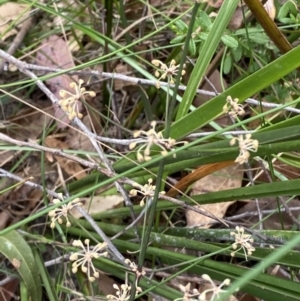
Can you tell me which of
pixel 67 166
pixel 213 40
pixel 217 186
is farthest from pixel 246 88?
pixel 67 166

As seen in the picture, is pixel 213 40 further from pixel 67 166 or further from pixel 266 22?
pixel 67 166

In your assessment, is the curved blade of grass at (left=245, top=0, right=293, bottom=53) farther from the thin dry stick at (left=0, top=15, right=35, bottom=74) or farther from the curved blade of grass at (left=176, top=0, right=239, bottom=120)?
the thin dry stick at (left=0, top=15, right=35, bottom=74)

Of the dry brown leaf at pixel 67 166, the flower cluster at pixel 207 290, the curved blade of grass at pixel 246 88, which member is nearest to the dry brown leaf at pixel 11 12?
the dry brown leaf at pixel 67 166

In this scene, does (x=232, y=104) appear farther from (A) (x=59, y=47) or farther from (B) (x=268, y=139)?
(A) (x=59, y=47)

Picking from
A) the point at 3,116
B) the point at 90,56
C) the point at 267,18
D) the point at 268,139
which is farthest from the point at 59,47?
the point at 268,139

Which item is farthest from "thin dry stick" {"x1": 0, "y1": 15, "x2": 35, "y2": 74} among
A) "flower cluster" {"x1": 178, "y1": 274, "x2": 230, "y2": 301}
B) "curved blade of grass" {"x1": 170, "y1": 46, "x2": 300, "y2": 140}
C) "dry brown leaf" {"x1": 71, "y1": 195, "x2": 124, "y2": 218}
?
"flower cluster" {"x1": 178, "y1": 274, "x2": 230, "y2": 301}

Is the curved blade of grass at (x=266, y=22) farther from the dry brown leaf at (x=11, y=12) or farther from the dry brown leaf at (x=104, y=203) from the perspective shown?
the dry brown leaf at (x=11, y=12)
